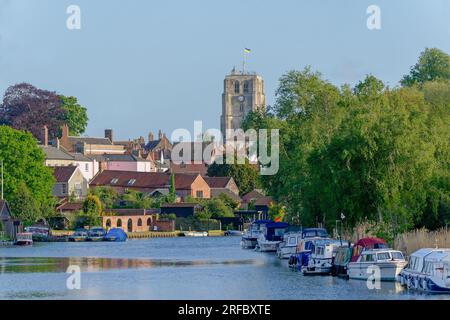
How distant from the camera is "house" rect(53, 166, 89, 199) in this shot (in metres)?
154

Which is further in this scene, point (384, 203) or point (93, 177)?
point (93, 177)

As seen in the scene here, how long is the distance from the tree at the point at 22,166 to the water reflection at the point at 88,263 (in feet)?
119

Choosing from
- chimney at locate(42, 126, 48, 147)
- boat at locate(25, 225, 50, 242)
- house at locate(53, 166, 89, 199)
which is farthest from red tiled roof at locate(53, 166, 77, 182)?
boat at locate(25, 225, 50, 242)

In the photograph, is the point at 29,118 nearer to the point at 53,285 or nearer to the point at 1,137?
the point at 1,137

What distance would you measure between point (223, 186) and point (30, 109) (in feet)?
102

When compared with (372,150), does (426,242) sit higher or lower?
lower

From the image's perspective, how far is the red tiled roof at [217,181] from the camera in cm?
16900

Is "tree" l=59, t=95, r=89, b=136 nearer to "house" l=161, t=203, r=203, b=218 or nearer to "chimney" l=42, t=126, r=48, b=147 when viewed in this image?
"chimney" l=42, t=126, r=48, b=147

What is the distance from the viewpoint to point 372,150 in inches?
2788

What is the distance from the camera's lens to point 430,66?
417 feet

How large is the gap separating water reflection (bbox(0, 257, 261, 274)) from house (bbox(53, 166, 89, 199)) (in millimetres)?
65254

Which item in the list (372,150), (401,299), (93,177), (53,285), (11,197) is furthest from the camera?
(93,177)
